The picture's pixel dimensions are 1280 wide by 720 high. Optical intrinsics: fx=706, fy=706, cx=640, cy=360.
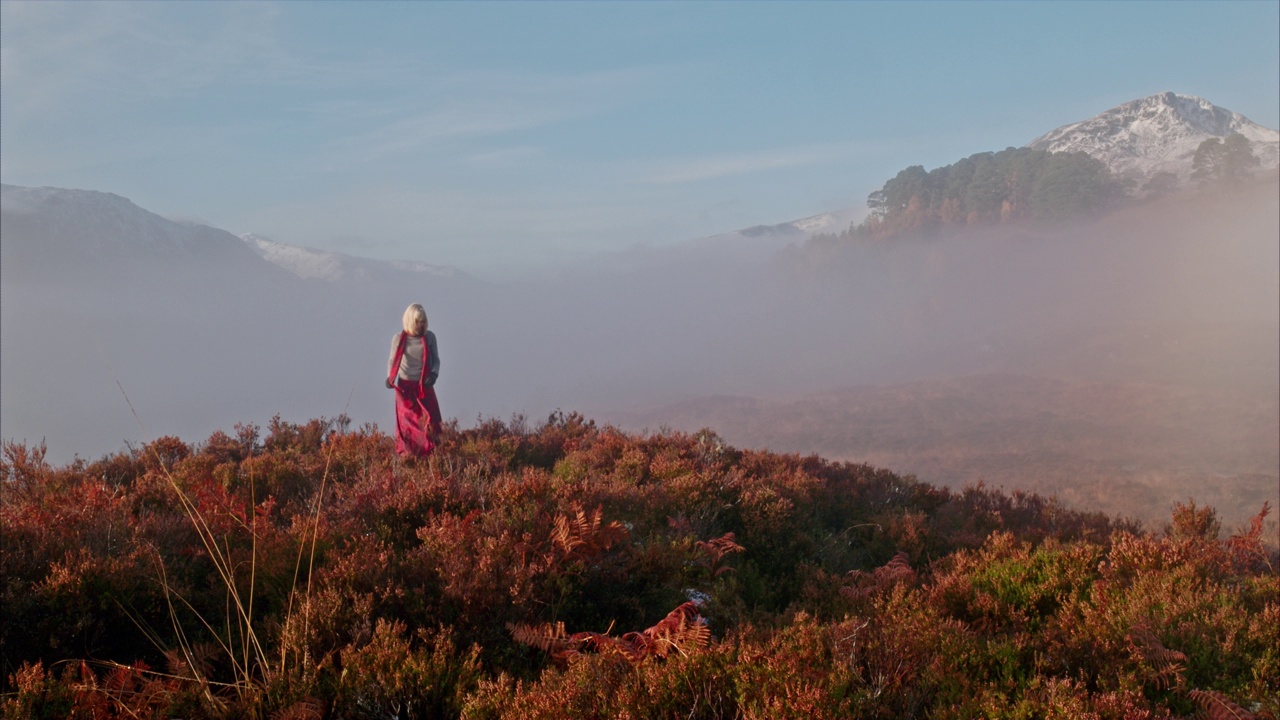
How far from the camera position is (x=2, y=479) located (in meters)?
6.51

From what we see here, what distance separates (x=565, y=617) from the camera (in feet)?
12.9

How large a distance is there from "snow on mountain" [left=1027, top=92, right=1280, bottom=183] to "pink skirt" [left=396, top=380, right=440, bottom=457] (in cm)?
7221

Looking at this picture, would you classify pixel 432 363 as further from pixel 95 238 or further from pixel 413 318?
pixel 95 238

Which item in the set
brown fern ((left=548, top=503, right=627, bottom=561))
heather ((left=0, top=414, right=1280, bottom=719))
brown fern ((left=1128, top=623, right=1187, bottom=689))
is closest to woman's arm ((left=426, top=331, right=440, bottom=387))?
heather ((left=0, top=414, right=1280, bottom=719))

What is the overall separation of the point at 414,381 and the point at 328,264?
7028 inches

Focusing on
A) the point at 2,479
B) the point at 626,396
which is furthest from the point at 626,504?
the point at 626,396

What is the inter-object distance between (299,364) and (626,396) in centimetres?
8674

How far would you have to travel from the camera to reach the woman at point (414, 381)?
913cm

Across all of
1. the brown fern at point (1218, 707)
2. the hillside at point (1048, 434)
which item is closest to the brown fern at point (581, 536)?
the brown fern at point (1218, 707)

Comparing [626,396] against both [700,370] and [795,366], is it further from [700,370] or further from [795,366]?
[795,366]

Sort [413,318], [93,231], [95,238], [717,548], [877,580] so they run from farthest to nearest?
[93,231]
[95,238]
[413,318]
[717,548]
[877,580]

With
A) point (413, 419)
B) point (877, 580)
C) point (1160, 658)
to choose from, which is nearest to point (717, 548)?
point (877, 580)

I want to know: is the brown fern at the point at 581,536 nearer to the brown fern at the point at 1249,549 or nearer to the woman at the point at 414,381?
the woman at the point at 414,381

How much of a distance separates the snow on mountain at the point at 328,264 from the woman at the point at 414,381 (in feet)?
535
